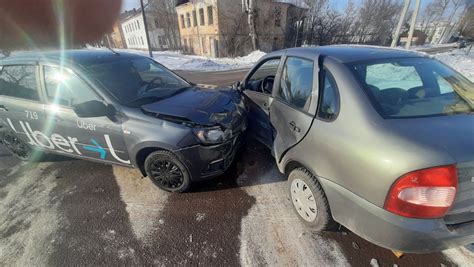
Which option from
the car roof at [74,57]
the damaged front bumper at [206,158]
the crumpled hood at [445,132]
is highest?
the car roof at [74,57]

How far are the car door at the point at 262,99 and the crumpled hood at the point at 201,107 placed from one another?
0.83 ft

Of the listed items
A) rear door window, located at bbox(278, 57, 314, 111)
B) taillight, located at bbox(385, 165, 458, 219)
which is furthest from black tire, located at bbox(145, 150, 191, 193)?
taillight, located at bbox(385, 165, 458, 219)

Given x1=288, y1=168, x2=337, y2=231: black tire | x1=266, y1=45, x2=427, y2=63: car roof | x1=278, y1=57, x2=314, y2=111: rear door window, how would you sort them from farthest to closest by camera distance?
x1=278, y1=57, x2=314, y2=111: rear door window
x1=266, y1=45, x2=427, y2=63: car roof
x1=288, y1=168, x2=337, y2=231: black tire

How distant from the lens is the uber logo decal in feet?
9.73

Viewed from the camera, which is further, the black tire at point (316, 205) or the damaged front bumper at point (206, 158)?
the damaged front bumper at point (206, 158)

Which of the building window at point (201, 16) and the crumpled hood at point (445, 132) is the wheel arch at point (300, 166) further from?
the building window at point (201, 16)

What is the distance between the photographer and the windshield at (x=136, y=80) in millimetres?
2920

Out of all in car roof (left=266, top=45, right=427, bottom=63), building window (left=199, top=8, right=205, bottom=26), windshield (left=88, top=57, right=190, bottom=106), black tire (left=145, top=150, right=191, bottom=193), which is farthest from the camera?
building window (left=199, top=8, right=205, bottom=26)

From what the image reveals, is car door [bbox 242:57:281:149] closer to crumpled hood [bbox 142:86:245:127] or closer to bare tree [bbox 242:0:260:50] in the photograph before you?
crumpled hood [bbox 142:86:245:127]

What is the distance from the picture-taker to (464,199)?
59.2 inches

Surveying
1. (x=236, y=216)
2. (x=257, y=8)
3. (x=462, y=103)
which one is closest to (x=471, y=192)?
(x=462, y=103)

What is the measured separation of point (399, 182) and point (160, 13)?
160 feet

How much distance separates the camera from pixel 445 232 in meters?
1.51

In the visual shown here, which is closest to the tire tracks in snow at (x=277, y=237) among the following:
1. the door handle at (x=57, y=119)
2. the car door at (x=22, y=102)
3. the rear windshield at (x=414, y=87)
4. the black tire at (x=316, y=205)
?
the black tire at (x=316, y=205)
